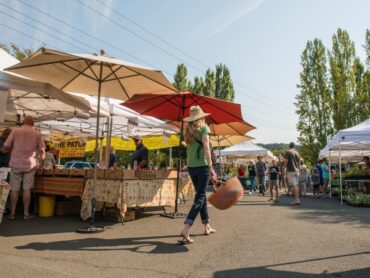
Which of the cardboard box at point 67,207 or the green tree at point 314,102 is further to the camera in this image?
the green tree at point 314,102

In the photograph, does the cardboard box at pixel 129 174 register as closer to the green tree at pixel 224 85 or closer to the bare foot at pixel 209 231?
the bare foot at pixel 209 231

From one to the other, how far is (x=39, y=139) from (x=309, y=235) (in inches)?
212

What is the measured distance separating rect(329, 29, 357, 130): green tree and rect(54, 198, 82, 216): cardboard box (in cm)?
2628

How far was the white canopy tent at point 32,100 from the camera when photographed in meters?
6.62

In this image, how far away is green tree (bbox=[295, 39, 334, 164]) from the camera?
31719 mm

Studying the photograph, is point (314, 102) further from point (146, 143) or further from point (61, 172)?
point (61, 172)

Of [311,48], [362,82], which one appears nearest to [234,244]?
[362,82]

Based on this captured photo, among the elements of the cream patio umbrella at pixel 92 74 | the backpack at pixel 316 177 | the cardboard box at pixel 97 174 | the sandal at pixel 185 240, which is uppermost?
the cream patio umbrella at pixel 92 74

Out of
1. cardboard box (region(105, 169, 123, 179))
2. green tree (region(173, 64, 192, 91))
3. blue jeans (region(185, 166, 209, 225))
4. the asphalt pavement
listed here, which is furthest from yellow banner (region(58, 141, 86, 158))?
green tree (region(173, 64, 192, 91))

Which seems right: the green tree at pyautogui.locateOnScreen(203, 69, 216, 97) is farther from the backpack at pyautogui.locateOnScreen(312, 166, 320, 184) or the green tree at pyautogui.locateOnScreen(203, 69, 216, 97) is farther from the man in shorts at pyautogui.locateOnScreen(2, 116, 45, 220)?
the man in shorts at pyautogui.locateOnScreen(2, 116, 45, 220)

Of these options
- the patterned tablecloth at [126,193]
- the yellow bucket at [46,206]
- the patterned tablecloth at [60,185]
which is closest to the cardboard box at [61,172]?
the patterned tablecloth at [60,185]

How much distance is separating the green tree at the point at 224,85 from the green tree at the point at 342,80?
663 inches

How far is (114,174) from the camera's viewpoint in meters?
6.71

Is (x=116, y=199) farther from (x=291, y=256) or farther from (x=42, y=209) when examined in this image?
(x=291, y=256)
